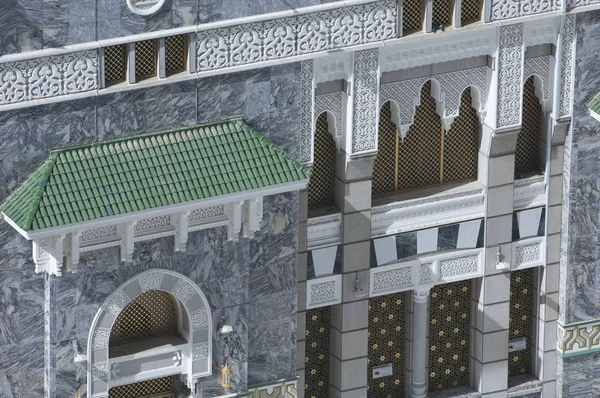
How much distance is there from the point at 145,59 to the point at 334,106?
13.5 feet

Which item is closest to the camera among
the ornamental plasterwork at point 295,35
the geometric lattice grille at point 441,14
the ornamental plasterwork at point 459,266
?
the ornamental plasterwork at point 295,35

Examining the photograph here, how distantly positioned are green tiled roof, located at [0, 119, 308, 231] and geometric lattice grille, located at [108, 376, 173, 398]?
4637mm

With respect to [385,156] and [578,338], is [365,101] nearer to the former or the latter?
[385,156]

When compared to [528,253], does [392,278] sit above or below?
above

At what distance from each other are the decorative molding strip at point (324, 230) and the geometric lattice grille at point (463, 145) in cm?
260

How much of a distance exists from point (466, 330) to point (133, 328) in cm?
735

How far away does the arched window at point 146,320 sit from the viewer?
137 ft

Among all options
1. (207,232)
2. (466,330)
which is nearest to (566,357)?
(466,330)

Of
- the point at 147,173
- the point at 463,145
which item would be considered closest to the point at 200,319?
the point at 147,173

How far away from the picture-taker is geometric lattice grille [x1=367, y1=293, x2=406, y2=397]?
4475 centimetres

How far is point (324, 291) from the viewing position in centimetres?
4347

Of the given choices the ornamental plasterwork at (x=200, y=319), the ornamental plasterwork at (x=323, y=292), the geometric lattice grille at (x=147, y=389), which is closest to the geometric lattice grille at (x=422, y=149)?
the ornamental plasterwork at (x=323, y=292)

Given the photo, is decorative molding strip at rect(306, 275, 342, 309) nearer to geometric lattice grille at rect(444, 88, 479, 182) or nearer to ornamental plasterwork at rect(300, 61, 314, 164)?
ornamental plasterwork at rect(300, 61, 314, 164)

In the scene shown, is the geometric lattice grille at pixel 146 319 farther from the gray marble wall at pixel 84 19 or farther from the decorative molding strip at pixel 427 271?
the gray marble wall at pixel 84 19
